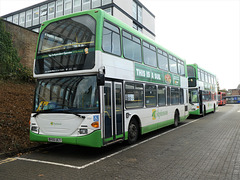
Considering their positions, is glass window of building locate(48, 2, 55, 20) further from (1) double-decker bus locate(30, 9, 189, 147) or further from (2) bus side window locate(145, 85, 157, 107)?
(1) double-decker bus locate(30, 9, 189, 147)

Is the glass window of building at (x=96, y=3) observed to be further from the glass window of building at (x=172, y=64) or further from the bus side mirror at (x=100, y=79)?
the bus side mirror at (x=100, y=79)

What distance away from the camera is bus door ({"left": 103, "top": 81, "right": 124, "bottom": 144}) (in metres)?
6.67

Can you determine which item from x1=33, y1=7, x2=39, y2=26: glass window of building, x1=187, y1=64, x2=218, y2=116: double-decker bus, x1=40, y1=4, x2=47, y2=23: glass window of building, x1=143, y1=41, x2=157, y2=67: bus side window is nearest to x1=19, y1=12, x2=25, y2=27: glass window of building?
x1=33, y1=7, x2=39, y2=26: glass window of building

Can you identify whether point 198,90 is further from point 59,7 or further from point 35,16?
point 35,16

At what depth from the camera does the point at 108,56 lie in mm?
6992

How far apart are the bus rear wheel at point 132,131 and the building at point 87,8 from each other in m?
20.2

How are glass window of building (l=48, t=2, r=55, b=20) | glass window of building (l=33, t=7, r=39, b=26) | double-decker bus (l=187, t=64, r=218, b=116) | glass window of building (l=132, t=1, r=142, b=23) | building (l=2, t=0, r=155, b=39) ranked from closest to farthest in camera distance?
double-decker bus (l=187, t=64, r=218, b=116)
building (l=2, t=0, r=155, b=39)
glass window of building (l=132, t=1, r=142, b=23)
glass window of building (l=48, t=2, r=55, b=20)
glass window of building (l=33, t=7, r=39, b=26)

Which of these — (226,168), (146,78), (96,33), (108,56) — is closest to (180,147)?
(226,168)

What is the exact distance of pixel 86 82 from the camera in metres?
6.46

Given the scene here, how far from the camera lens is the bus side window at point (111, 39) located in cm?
693

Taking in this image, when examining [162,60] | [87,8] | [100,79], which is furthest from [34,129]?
[87,8]

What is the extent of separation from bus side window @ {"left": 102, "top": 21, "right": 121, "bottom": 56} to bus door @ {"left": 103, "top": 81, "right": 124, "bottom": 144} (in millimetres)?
1088

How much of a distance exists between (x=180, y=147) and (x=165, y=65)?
522 centimetres

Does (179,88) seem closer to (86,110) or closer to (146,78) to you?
(146,78)
